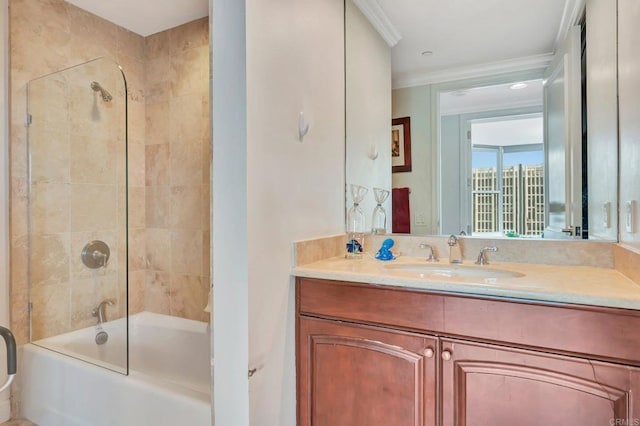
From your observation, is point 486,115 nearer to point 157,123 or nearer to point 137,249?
point 157,123

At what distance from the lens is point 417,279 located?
3.86ft

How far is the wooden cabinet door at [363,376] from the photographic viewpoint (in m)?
1.17

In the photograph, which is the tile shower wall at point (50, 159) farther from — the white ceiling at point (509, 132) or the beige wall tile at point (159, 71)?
the white ceiling at point (509, 132)

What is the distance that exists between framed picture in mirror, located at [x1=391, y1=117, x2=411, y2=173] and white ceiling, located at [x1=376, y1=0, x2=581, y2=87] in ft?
0.66

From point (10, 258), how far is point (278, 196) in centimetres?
169

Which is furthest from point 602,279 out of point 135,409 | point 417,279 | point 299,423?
point 135,409

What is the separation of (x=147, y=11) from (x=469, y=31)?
1.97 meters

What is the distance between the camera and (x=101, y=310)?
2.20m

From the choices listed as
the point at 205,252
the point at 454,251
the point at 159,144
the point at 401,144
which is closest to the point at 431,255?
the point at 454,251

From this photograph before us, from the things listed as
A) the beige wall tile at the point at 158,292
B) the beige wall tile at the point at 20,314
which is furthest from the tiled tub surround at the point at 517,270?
the beige wall tile at the point at 20,314

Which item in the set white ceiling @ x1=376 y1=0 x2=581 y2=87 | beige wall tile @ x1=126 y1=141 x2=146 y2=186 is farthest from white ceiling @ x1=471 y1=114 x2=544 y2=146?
beige wall tile @ x1=126 y1=141 x2=146 y2=186

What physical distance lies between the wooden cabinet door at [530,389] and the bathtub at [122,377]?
0.97m

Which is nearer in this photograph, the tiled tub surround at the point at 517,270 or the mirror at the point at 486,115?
the tiled tub surround at the point at 517,270

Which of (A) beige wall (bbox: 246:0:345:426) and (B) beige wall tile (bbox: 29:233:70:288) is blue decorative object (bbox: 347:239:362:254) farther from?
(B) beige wall tile (bbox: 29:233:70:288)
